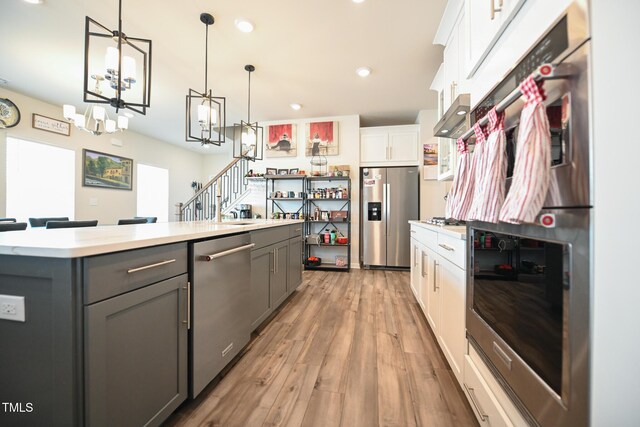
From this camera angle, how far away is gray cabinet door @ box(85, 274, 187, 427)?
79cm

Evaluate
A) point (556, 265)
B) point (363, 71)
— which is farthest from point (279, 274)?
point (363, 71)

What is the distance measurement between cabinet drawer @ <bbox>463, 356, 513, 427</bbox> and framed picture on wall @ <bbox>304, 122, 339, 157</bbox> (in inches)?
155

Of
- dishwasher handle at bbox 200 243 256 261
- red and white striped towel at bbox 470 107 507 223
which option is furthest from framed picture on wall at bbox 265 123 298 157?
red and white striped towel at bbox 470 107 507 223

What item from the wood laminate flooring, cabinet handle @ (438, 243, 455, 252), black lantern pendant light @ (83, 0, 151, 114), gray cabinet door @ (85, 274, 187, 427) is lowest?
the wood laminate flooring

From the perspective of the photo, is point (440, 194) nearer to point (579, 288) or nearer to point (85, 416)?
point (579, 288)

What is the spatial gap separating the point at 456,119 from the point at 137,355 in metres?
2.41

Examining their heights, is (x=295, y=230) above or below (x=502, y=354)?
above

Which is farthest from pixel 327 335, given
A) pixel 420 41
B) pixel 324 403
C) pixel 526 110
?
pixel 420 41

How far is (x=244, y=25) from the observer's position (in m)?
2.35

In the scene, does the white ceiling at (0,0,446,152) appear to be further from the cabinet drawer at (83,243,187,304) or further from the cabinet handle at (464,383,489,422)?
the cabinet handle at (464,383,489,422)

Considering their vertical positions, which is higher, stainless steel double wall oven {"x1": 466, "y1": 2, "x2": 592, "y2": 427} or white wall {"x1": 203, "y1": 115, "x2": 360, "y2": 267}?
white wall {"x1": 203, "y1": 115, "x2": 360, "y2": 267}

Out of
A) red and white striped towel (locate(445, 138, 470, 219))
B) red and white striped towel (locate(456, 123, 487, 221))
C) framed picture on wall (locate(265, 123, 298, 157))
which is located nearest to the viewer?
red and white striped towel (locate(456, 123, 487, 221))

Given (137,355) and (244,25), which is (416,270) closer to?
(137,355)

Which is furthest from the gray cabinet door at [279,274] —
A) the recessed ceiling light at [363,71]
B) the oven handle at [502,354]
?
the recessed ceiling light at [363,71]
